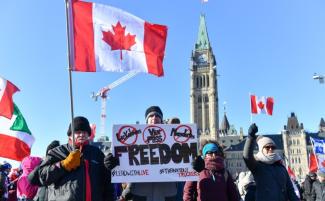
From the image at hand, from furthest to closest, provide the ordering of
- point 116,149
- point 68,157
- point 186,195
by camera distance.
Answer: point 116,149
point 186,195
point 68,157

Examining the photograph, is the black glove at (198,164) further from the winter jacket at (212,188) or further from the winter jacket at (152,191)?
the winter jacket at (152,191)

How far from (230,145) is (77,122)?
118m

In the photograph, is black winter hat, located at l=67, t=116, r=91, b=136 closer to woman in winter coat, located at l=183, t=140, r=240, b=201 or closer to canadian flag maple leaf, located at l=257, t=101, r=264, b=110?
woman in winter coat, located at l=183, t=140, r=240, b=201

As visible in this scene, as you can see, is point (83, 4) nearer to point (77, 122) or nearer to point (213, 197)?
point (77, 122)

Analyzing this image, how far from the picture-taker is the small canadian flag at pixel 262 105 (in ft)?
76.0

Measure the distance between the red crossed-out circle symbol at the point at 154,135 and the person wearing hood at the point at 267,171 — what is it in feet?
4.10

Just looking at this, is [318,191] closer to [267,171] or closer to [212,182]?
[267,171]

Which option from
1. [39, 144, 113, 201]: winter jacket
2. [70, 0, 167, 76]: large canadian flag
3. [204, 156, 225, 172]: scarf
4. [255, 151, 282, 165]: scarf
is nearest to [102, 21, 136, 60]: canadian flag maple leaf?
[70, 0, 167, 76]: large canadian flag

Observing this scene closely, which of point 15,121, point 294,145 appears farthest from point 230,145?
point 15,121

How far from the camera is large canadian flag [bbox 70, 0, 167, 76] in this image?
6000 mm

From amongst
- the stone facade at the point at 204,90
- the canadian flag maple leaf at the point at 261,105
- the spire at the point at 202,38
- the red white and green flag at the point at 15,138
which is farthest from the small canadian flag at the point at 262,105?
the spire at the point at 202,38

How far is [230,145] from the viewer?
12031 cm

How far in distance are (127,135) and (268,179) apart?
7.22 ft

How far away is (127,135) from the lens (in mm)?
5973
